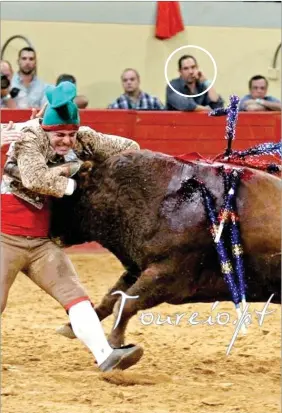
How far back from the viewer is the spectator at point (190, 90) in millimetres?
7875

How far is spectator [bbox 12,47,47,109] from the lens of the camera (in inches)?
330

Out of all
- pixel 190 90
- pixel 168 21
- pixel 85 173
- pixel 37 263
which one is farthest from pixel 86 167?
pixel 168 21

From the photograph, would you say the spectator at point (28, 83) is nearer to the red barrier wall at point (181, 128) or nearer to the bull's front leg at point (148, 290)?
the red barrier wall at point (181, 128)

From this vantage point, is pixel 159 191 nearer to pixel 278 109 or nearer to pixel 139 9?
pixel 278 109

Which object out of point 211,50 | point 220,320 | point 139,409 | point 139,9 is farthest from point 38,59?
point 139,409

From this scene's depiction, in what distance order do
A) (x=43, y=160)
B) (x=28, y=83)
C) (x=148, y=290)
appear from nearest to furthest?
(x=43, y=160)
(x=148, y=290)
(x=28, y=83)

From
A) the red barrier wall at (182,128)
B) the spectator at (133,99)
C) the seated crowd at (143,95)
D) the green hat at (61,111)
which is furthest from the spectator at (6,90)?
the green hat at (61,111)

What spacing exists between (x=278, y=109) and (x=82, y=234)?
430cm

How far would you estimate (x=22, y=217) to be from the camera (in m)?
4.46

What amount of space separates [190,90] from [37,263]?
3.75 meters

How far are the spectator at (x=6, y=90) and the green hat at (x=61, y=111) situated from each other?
3832 mm

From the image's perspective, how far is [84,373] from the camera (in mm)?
4598

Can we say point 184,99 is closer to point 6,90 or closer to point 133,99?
point 133,99

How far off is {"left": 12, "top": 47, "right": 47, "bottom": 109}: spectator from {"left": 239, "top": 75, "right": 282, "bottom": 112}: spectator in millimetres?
1722
